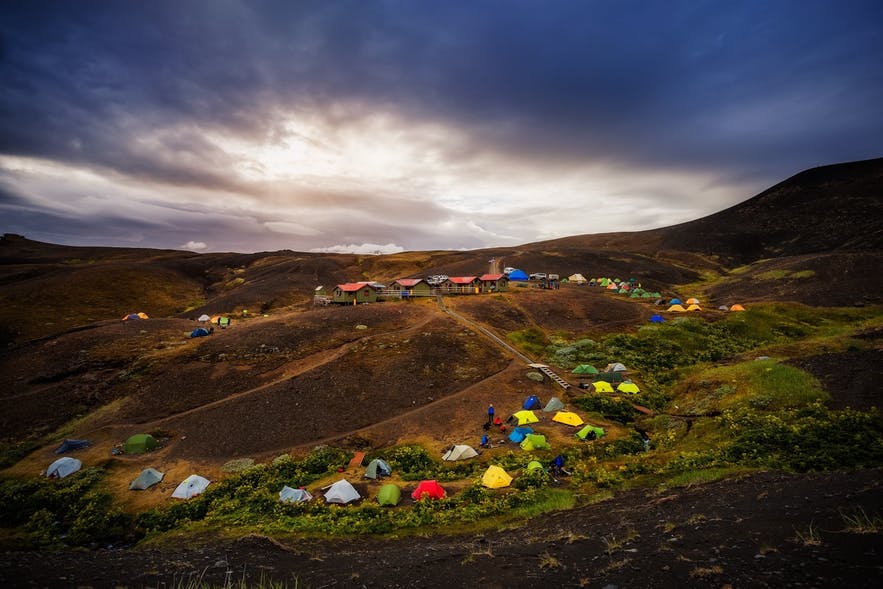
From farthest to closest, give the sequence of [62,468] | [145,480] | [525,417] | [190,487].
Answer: [525,417] → [62,468] → [145,480] → [190,487]

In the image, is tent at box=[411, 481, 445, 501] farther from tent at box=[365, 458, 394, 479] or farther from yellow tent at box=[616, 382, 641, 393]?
yellow tent at box=[616, 382, 641, 393]

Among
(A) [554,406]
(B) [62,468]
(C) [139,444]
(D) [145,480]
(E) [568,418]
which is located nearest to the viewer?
(D) [145,480]

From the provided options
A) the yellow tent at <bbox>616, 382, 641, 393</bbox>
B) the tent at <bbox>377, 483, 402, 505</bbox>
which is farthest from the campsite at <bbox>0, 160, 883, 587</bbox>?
the yellow tent at <bbox>616, 382, 641, 393</bbox>

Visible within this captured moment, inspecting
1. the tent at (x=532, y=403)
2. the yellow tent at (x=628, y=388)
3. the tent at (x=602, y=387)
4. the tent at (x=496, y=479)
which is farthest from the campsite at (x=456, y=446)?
the tent at (x=532, y=403)

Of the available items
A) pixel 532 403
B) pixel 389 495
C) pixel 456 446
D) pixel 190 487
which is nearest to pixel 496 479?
pixel 456 446

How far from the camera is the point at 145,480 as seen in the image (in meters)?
27.1

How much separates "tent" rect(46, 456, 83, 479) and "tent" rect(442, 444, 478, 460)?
92.6ft

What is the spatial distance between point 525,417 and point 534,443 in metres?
4.18

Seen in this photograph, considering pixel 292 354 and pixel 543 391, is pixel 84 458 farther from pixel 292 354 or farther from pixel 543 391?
pixel 543 391

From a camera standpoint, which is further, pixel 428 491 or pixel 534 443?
pixel 534 443

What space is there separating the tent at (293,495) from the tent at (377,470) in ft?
13.6

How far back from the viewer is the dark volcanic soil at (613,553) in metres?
10.0

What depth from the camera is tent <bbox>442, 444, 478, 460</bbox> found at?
93.7 feet

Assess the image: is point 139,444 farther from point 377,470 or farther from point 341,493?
point 377,470
